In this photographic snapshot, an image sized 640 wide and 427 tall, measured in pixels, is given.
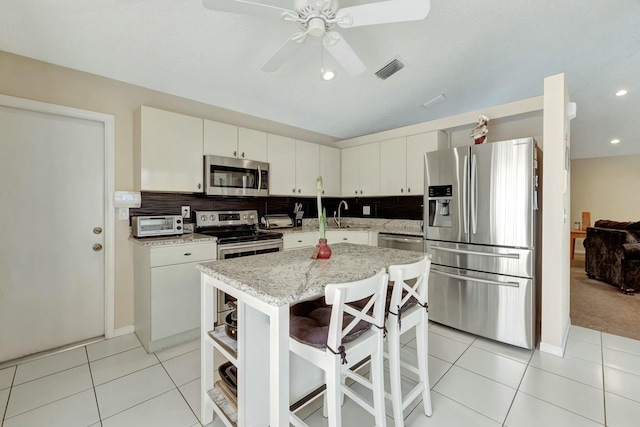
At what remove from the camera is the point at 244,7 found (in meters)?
1.42

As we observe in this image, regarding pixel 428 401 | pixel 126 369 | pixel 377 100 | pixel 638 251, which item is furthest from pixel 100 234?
pixel 638 251

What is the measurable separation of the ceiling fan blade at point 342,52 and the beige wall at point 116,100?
1.83 m

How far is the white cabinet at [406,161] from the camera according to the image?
11.1 feet

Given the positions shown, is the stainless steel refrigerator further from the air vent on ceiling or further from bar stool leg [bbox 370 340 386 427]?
bar stool leg [bbox 370 340 386 427]

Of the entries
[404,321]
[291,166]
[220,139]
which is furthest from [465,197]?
[220,139]

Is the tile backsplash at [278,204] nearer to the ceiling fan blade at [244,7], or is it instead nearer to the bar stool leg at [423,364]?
the ceiling fan blade at [244,7]

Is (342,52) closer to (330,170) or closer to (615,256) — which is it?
(330,170)

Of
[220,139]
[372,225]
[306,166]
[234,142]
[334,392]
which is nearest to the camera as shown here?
[334,392]

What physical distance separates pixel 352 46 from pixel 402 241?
216 cm

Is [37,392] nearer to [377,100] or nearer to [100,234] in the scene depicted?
[100,234]

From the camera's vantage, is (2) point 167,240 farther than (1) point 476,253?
No

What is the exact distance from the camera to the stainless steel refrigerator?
230cm

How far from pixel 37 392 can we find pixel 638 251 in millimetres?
6583

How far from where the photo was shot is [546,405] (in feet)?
5.56
